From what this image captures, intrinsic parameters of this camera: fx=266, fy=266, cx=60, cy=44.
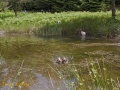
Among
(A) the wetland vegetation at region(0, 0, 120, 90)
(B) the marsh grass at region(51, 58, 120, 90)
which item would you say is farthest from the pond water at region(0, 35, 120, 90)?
(B) the marsh grass at region(51, 58, 120, 90)

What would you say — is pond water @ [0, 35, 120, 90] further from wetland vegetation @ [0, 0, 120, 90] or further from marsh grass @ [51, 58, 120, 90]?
marsh grass @ [51, 58, 120, 90]

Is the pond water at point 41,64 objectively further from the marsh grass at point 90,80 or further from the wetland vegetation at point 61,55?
the marsh grass at point 90,80

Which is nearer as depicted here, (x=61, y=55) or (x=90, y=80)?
(x=90, y=80)

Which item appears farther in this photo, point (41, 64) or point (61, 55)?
point (61, 55)

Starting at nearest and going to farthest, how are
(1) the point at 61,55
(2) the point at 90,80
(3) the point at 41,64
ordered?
(2) the point at 90,80
(3) the point at 41,64
(1) the point at 61,55

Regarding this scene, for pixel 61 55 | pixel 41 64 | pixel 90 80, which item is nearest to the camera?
pixel 90 80

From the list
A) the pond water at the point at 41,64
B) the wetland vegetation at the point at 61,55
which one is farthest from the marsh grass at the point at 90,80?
the pond water at the point at 41,64

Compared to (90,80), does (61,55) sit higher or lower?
lower

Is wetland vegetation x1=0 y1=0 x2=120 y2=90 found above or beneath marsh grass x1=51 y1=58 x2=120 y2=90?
beneath

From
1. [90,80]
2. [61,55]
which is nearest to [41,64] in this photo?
[61,55]

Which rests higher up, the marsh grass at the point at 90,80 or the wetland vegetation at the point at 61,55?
the marsh grass at the point at 90,80

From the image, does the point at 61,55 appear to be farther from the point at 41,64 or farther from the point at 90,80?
the point at 90,80

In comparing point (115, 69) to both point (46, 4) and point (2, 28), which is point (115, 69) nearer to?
point (2, 28)

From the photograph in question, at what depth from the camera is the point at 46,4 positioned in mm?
28688
